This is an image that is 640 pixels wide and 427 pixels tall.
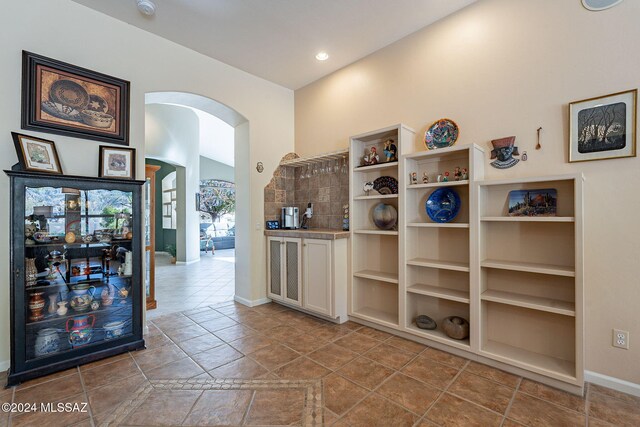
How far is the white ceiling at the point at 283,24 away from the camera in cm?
263

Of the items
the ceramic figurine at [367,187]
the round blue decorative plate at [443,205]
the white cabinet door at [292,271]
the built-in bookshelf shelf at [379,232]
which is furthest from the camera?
the white cabinet door at [292,271]

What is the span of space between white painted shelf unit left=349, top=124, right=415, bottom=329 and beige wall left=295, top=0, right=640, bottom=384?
44cm

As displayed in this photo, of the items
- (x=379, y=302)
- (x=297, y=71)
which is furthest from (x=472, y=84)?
(x=379, y=302)

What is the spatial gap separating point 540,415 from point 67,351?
3.43m

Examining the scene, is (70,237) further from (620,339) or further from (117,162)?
(620,339)

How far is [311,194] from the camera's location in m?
4.13

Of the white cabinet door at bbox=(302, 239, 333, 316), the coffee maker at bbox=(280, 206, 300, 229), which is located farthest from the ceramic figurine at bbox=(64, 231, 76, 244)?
the coffee maker at bbox=(280, 206, 300, 229)

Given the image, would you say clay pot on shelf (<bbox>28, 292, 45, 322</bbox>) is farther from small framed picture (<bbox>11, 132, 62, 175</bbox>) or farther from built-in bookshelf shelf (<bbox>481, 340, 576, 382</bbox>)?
built-in bookshelf shelf (<bbox>481, 340, 576, 382</bbox>)

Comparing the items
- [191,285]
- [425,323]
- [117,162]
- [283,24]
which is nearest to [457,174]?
[425,323]

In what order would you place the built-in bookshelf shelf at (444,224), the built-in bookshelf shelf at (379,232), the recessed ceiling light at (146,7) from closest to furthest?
the built-in bookshelf shelf at (444,224) → the recessed ceiling light at (146,7) → the built-in bookshelf shelf at (379,232)

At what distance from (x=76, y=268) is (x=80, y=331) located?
53cm

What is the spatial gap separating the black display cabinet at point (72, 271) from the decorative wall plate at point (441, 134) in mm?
2839

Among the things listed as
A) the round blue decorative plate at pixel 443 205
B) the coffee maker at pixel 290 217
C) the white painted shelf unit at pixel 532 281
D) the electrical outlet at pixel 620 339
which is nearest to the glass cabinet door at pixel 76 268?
the coffee maker at pixel 290 217

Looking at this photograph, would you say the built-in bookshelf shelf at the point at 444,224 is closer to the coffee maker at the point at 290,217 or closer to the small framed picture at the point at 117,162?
the coffee maker at the point at 290,217
